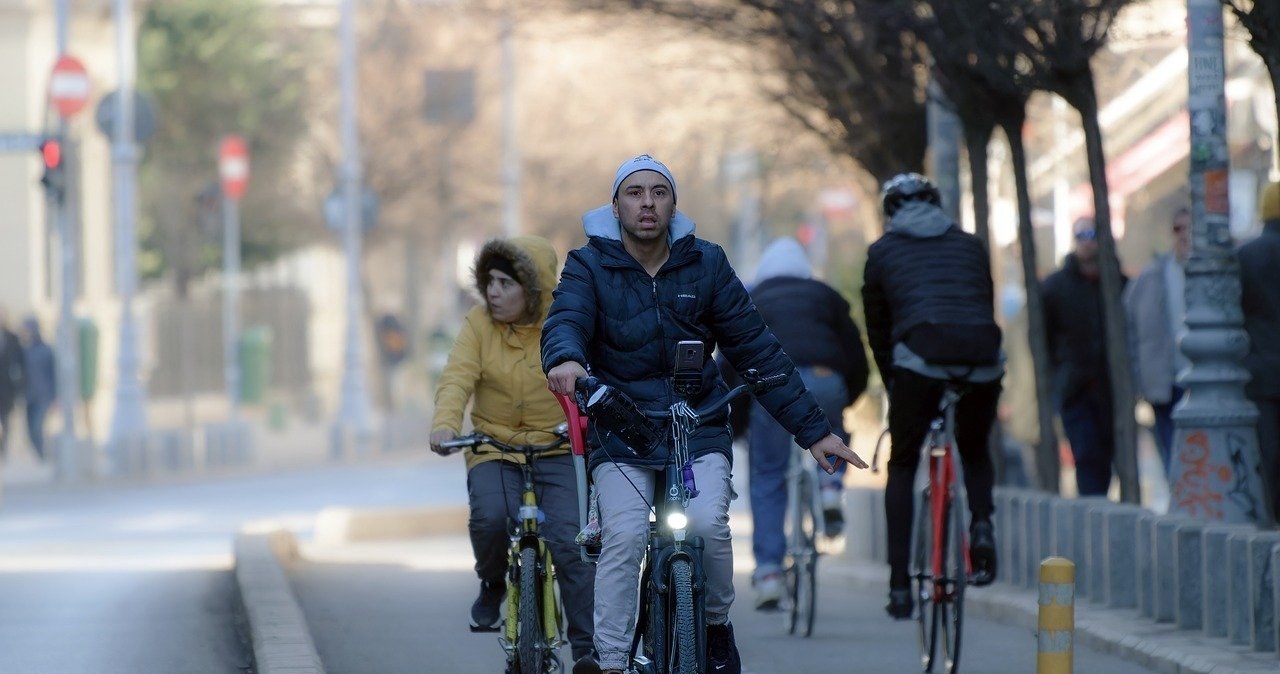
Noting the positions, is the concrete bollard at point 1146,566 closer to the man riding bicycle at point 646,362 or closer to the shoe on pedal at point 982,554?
the shoe on pedal at point 982,554

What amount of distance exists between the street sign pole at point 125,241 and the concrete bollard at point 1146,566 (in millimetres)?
20185

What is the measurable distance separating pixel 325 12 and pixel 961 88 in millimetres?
45505

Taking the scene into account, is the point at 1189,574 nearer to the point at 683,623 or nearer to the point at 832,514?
the point at 832,514

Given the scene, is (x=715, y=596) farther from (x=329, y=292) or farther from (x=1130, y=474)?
(x=329, y=292)

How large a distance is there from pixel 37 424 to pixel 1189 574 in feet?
76.3

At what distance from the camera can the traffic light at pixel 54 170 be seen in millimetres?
25453

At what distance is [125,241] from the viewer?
97.6 feet

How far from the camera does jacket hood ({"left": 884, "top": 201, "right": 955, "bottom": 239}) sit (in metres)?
9.69

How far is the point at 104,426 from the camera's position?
128 feet

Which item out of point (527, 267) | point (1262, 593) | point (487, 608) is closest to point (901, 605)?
point (1262, 593)

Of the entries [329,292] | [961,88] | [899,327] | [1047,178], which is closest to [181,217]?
[329,292]

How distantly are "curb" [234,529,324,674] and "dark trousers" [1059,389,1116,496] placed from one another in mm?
4305

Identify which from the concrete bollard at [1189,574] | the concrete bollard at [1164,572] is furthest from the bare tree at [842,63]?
the concrete bollard at [1189,574]

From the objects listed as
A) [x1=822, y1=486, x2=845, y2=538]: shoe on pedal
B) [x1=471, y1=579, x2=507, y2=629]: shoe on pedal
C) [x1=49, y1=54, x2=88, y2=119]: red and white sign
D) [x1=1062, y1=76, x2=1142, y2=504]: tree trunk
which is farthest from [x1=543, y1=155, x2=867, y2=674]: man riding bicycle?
[x1=49, y1=54, x2=88, y2=119]: red and white sign
